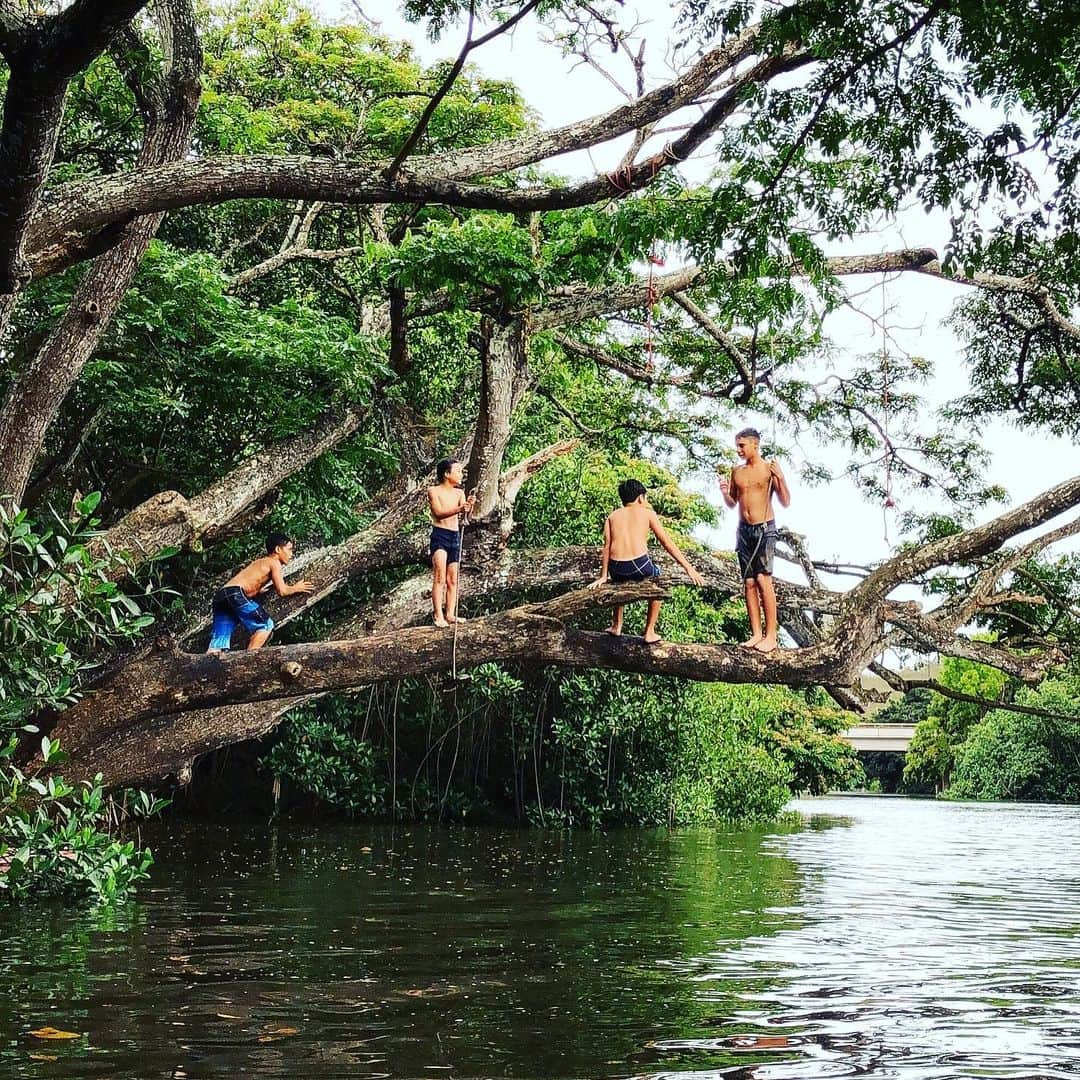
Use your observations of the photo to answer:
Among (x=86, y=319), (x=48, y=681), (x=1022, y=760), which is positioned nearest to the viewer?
(x=48, y=681)

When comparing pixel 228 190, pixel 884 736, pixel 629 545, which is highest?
pixel 228 190

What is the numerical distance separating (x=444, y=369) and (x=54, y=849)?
9.45 metres

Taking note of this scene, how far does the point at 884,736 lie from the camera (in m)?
63.0

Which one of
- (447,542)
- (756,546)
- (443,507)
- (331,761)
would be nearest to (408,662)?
(447,542)

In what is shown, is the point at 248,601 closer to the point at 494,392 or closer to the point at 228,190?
the point at 494,392

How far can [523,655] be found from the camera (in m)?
10.4

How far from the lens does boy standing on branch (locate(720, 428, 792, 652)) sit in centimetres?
1010

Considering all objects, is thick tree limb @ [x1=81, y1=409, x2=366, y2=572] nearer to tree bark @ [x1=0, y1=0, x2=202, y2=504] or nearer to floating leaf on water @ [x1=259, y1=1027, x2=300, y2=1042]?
tree bark @ [x1=0, y1=0, x2=202, y2=504]

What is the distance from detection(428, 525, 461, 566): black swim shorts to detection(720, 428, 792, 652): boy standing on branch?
2447 mm

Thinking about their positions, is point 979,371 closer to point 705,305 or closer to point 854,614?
point 854,614

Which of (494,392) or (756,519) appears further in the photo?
(494,392)

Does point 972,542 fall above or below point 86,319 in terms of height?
below

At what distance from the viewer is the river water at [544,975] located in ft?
14.1

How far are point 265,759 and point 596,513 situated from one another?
660 centimetres
